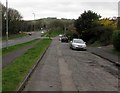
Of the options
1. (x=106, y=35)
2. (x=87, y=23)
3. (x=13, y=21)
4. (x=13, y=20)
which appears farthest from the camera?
(x=13, y=20)

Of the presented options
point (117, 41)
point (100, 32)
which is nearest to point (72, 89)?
point (117, 41)

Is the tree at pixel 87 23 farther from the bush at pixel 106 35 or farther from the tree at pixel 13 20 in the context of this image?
the tree at pixel 13 20

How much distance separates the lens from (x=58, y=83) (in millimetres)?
11820

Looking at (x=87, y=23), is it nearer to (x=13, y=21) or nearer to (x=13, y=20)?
(x=13, y=21)

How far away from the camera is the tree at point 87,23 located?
2434 inches

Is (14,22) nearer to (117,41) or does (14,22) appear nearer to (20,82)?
(117,41)

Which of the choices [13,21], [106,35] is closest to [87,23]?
[106,35]

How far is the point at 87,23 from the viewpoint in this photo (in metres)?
64.1

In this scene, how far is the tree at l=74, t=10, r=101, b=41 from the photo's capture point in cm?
6182

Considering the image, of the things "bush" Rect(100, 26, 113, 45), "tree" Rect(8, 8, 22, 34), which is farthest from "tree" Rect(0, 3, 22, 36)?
"bush" Rect(100, 26, 113, 45)

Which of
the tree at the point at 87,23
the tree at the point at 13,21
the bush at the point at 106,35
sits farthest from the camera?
the tree at the point at 13,21

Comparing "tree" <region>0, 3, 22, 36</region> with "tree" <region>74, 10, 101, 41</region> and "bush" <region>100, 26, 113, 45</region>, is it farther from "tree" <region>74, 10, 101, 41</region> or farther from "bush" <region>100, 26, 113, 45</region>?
"bush" <region>100, 26, 113, 45</region>

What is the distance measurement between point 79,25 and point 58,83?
54794 mm

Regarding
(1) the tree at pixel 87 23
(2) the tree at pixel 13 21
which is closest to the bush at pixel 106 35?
(1) the tree at pixel 87 23
